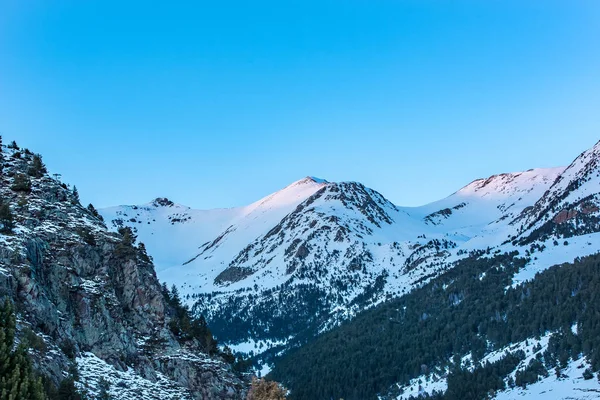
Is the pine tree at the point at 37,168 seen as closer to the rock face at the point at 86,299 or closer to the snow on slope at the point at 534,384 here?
the rock face at the point at 86,299

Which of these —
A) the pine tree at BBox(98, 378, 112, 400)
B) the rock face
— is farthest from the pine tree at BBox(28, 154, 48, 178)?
the pine tree at BBox(98, 378, 112, 400)

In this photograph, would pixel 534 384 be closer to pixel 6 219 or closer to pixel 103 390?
pixel 103 390

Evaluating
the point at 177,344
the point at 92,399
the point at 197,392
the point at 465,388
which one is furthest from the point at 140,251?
the point at 465,388

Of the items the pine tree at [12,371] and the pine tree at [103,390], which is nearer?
the pine tree at [12,371]

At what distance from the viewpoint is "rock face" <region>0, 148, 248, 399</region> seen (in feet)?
142

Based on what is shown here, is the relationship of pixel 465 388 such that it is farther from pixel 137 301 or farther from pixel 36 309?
pixel 36 309

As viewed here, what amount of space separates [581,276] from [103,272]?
166 metres

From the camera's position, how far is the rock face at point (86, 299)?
43312 millimetres

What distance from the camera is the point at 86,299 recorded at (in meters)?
50.1

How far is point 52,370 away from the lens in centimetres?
3884

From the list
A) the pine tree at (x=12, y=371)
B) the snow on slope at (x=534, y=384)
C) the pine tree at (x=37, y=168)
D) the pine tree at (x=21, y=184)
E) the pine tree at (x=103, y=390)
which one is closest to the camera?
the pine tree at (x=12, y=371)

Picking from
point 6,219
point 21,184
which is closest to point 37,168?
point 21,184

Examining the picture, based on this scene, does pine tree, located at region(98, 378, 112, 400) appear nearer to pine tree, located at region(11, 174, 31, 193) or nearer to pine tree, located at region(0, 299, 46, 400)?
pine tree, located at region(0, 299, 46, 400)

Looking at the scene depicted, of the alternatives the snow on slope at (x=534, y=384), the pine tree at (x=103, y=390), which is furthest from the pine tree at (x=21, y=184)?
the snow on slope at (x=534, y=384)
